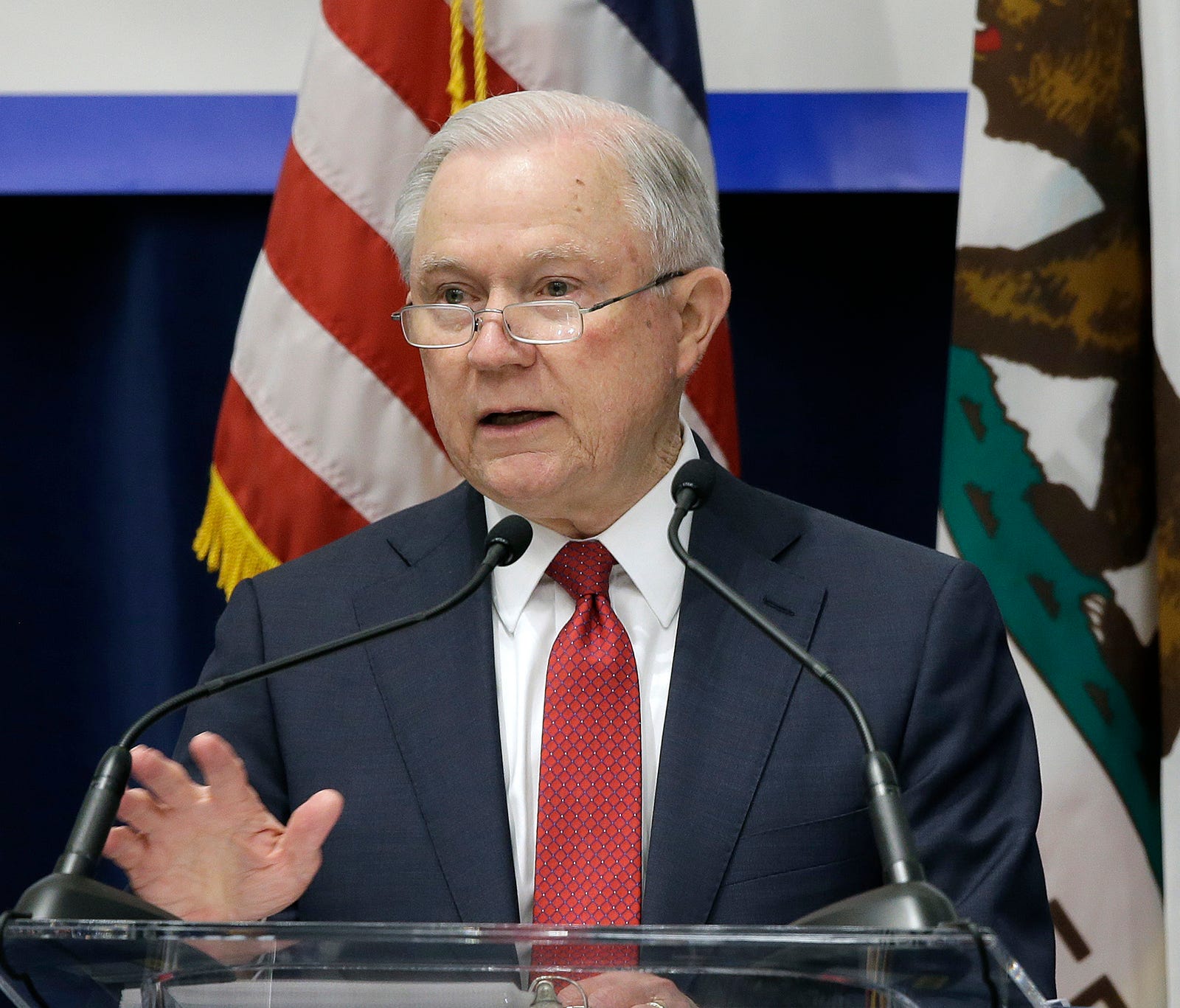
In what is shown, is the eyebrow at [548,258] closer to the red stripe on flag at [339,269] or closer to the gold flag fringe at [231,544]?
the red stripe on flag at [339,269]

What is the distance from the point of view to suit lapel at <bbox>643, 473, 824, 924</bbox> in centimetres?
155

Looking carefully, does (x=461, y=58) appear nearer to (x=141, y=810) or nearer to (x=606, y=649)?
(x=606, y=649)

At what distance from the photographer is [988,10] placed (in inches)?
87.3

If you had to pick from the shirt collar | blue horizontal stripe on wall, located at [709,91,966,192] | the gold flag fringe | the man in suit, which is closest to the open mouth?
the man in suit

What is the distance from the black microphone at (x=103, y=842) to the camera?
1057 millimetres

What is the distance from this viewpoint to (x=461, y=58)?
2.28 m

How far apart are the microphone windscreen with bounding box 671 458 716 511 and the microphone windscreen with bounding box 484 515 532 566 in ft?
0.48

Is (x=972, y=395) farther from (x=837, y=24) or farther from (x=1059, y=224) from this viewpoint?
(x=837, y=24)

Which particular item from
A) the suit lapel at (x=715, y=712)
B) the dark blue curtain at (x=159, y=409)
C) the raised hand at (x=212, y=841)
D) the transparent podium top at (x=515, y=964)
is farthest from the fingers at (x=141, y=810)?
the dark blue curtain at (x=159, y=409)

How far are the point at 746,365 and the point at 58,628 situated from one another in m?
1.39

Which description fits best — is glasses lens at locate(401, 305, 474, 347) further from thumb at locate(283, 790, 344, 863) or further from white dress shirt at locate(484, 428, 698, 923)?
thumb at locate(283, 790, 344, 863)

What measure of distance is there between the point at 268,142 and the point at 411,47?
0.51 metres

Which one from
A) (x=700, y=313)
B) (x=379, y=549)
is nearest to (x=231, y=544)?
(x=379, y=549)

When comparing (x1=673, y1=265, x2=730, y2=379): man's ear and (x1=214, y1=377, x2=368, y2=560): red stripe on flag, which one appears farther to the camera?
(x1=214, y1=377, x2=368, y2=560): red stripe on flag
